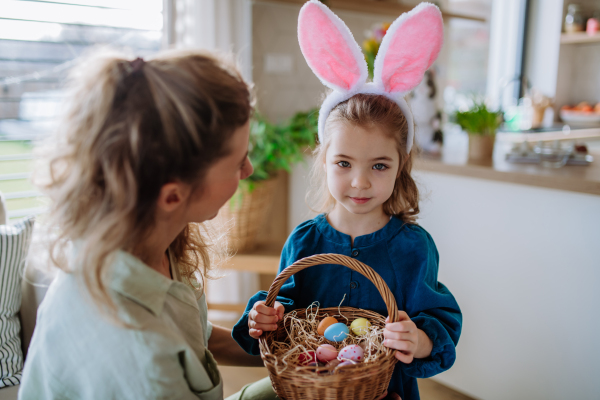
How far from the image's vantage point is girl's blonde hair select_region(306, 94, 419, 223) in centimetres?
106

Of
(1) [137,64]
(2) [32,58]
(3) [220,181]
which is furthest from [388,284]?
(2) [32,58]

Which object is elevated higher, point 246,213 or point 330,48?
point 330,48

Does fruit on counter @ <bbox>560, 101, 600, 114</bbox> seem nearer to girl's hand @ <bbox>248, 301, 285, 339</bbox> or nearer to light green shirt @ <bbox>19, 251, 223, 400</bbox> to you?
girl's hand @ <bbox>248, 301, 285, 339</bbox>

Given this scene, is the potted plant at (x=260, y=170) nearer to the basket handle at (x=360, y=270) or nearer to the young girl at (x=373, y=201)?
the young girl at (x=373, y=201)

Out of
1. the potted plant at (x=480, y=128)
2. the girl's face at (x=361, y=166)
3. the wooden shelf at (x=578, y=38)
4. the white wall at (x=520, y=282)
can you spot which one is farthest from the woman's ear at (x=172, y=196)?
the wooden shelf at (x=578, y=38)

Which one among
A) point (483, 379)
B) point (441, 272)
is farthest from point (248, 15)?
point (483, 379)

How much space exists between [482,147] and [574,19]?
2.55 metres

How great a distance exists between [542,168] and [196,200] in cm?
152

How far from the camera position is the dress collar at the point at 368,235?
1.13m

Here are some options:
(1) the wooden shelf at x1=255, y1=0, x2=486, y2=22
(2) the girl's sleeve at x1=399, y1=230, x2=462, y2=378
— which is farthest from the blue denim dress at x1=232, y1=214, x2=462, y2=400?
(1) the wooden shelf at x1=255, y1=0, x2=486, y2=22

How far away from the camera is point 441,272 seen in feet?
6.84

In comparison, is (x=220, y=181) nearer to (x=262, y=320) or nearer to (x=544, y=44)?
(x=262, y=320)

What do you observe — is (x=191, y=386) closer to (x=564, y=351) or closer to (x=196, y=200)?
(x=196, y=200)

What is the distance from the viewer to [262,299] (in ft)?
3.83
